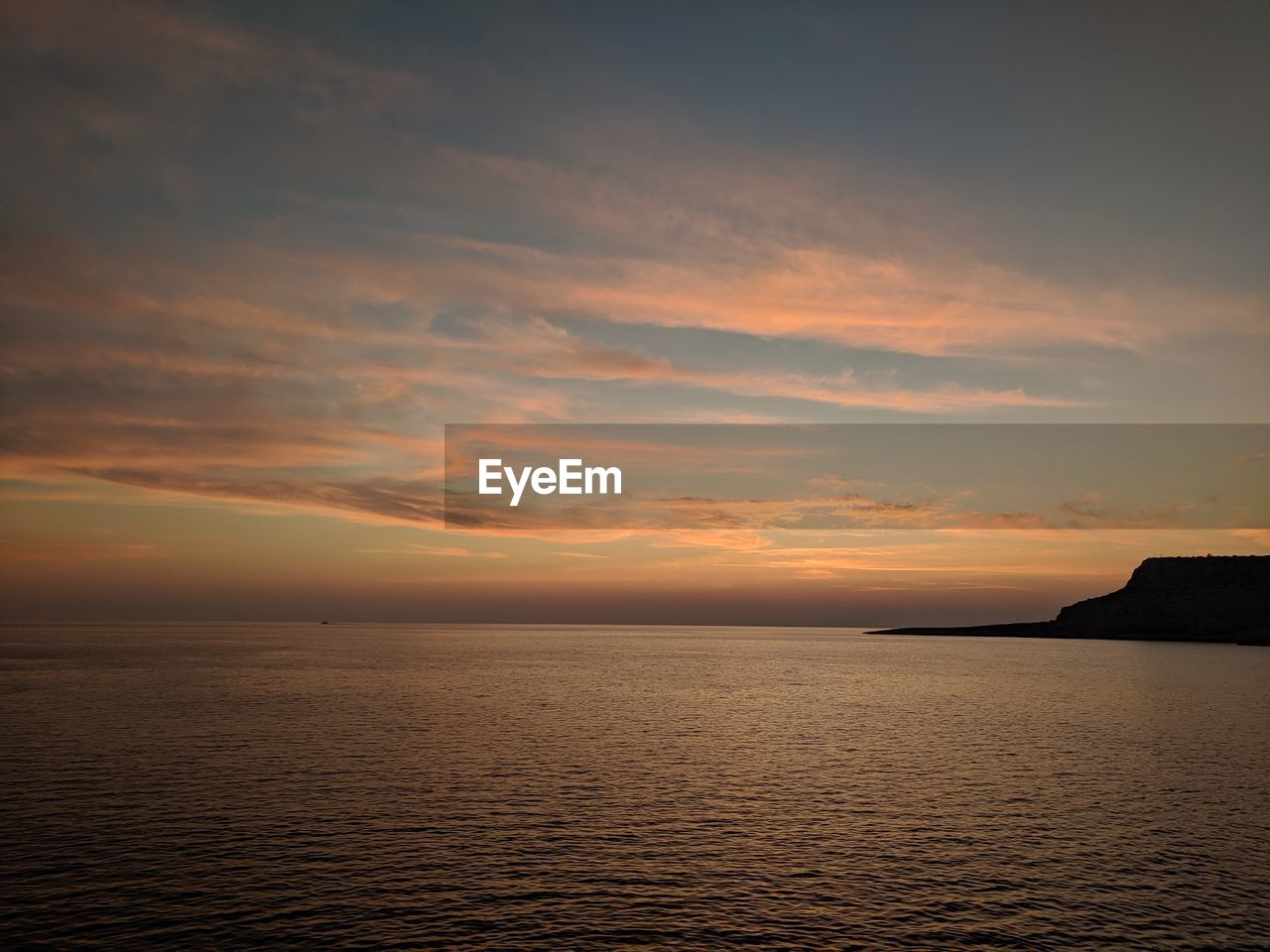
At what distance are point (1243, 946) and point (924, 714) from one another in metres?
67.4

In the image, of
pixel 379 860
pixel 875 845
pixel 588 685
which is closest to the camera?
pixel 379 860

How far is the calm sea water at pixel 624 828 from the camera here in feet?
101

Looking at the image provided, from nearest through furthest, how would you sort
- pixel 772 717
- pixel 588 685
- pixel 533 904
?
pixel 533 904
pixel 772 717
pixel 588 685

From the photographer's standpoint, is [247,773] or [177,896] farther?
[247,773]

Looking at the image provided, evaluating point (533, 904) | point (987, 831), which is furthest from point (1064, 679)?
point (533, 904)

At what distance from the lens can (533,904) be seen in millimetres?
32406

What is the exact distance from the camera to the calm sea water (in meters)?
30.7

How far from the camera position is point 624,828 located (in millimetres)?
43469

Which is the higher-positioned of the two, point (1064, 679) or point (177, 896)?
point (177, 896)

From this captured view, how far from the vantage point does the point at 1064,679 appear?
14762 centimetres

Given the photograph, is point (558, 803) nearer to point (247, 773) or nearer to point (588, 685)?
point (247, 773)

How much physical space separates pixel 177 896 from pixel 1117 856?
133ft

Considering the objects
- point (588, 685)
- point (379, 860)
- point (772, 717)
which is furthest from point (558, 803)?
point (588, 685)

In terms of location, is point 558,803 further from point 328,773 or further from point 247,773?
point 247,773
